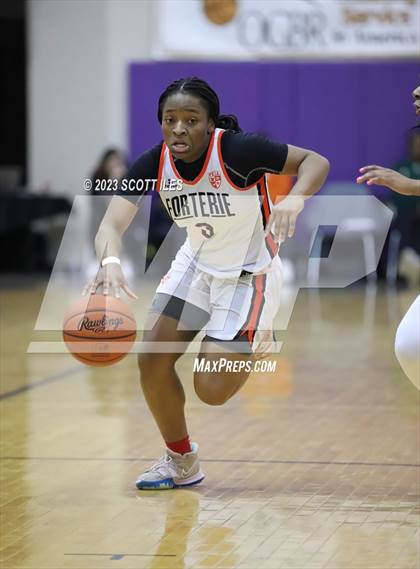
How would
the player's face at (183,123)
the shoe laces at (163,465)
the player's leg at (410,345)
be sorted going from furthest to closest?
the shoe laces at (163,465) → the player's face at (183,123) → the player's leg at (410,345)

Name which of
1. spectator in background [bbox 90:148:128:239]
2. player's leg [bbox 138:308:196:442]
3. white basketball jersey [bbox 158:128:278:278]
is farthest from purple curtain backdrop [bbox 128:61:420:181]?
player's leg [bbox 138:308:196:442]

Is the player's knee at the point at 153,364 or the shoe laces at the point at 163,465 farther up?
the player's knee at the point at 153,364

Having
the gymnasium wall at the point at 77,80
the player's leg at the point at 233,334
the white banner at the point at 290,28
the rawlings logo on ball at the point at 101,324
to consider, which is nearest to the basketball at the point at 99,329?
the rawlings logo on ball at the point at 101,324

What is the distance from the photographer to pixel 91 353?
5359 millimetres

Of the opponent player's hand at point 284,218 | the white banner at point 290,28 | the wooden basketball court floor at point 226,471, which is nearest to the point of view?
the wooden basketball court floor at point 226,471

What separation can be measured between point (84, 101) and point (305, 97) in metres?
3.49

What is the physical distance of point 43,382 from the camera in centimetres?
855

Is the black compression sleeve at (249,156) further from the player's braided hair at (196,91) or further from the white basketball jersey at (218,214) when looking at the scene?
the player's braided hair at (196,91)

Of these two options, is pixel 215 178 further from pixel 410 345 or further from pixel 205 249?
pixel 410 345

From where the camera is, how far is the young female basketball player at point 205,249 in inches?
200

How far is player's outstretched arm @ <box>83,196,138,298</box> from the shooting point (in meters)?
4.86

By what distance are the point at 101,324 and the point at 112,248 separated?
0.43 m

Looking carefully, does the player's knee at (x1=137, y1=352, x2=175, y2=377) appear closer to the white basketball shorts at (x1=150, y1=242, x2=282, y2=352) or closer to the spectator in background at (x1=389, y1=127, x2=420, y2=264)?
the white basketball shorts at (x1=150, y1=242, x2=282, y2=352)

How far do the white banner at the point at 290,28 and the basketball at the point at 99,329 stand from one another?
11.5m
